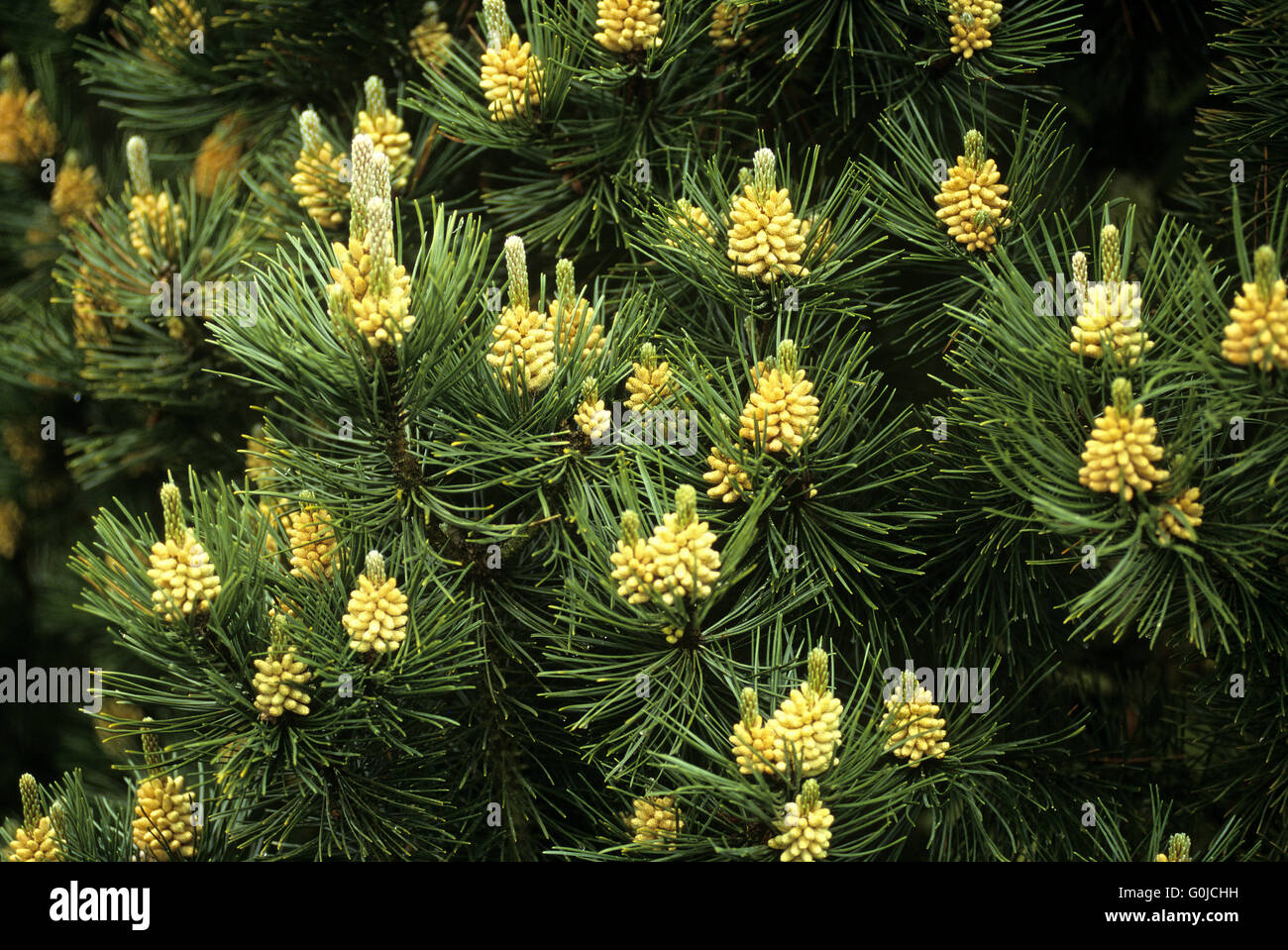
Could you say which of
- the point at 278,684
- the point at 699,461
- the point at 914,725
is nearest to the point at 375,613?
the point at 278,684

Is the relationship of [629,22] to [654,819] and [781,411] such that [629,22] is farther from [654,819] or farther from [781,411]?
[654,819]

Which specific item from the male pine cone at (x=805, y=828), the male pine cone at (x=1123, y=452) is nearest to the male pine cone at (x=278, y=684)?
the male pine cone at (x=805, y=828)

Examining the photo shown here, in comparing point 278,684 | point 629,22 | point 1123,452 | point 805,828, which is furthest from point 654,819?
point 629,22

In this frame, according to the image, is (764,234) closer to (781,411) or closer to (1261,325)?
(781,411)

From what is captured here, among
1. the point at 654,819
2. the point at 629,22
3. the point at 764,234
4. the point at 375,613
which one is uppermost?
the point at 629,22

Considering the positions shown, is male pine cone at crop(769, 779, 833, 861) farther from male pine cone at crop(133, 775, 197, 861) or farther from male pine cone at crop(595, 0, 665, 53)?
male pine cone at crop(595, 0, 665, 53)

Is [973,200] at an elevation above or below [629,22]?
below

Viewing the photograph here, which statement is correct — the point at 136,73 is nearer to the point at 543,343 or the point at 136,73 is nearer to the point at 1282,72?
the point at 543,343

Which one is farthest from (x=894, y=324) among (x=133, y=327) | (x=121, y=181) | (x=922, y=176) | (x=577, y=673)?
(x=121, y=181)

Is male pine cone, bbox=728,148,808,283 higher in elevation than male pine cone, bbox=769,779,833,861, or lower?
higher

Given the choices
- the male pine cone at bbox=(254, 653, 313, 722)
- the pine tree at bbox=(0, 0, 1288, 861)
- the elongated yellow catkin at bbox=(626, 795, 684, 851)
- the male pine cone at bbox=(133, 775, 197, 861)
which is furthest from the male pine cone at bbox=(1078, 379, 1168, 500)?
the male pine cone at bbox=(133, 775, 197, 861)

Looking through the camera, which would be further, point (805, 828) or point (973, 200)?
point (973, 200)

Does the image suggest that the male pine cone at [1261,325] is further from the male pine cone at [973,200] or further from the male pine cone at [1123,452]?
the male pine cone at [973,200]

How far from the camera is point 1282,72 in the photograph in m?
0.67
